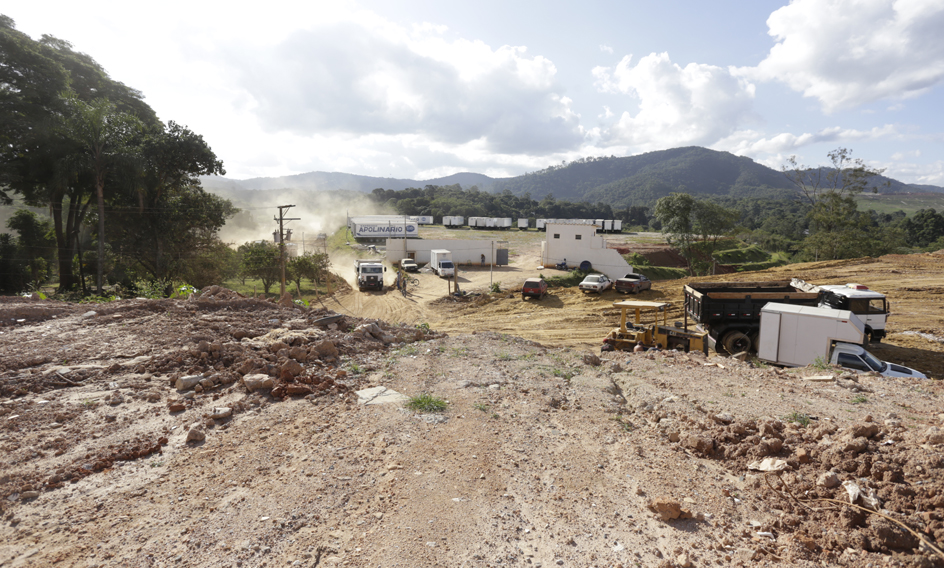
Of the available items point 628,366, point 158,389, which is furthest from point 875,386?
point 158,389

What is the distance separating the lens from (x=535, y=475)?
17.1 ft

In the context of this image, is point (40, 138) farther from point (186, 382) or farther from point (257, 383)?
point (257, 383)

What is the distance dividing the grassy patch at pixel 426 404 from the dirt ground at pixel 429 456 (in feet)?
0.67

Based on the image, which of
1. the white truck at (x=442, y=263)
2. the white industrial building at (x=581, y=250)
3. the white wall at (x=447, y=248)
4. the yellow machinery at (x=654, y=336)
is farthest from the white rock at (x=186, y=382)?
the white wall at (x=447, y=248)

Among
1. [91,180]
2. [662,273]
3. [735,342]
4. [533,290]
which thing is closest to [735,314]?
[735,342]

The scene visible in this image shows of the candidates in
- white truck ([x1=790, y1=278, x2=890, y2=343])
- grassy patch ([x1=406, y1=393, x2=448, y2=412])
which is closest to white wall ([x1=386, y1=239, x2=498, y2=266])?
white truck ([x1=790, y1=278, x2=890, y2=343])

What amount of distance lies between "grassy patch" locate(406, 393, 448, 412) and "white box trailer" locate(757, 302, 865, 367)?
11143 mm

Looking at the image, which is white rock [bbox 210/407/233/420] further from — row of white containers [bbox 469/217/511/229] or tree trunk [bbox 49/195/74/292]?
row of white containers [bbox 469/217/511/229]

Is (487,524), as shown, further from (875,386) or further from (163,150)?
(163,150)

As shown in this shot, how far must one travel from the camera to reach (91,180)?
25.9m

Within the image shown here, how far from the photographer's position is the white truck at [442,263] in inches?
1415

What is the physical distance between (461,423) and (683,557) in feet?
11.2

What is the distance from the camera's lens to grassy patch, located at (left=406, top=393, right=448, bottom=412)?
23.0 ft

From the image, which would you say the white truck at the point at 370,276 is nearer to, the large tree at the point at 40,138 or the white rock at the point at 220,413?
the large tree at the point at 40,138
